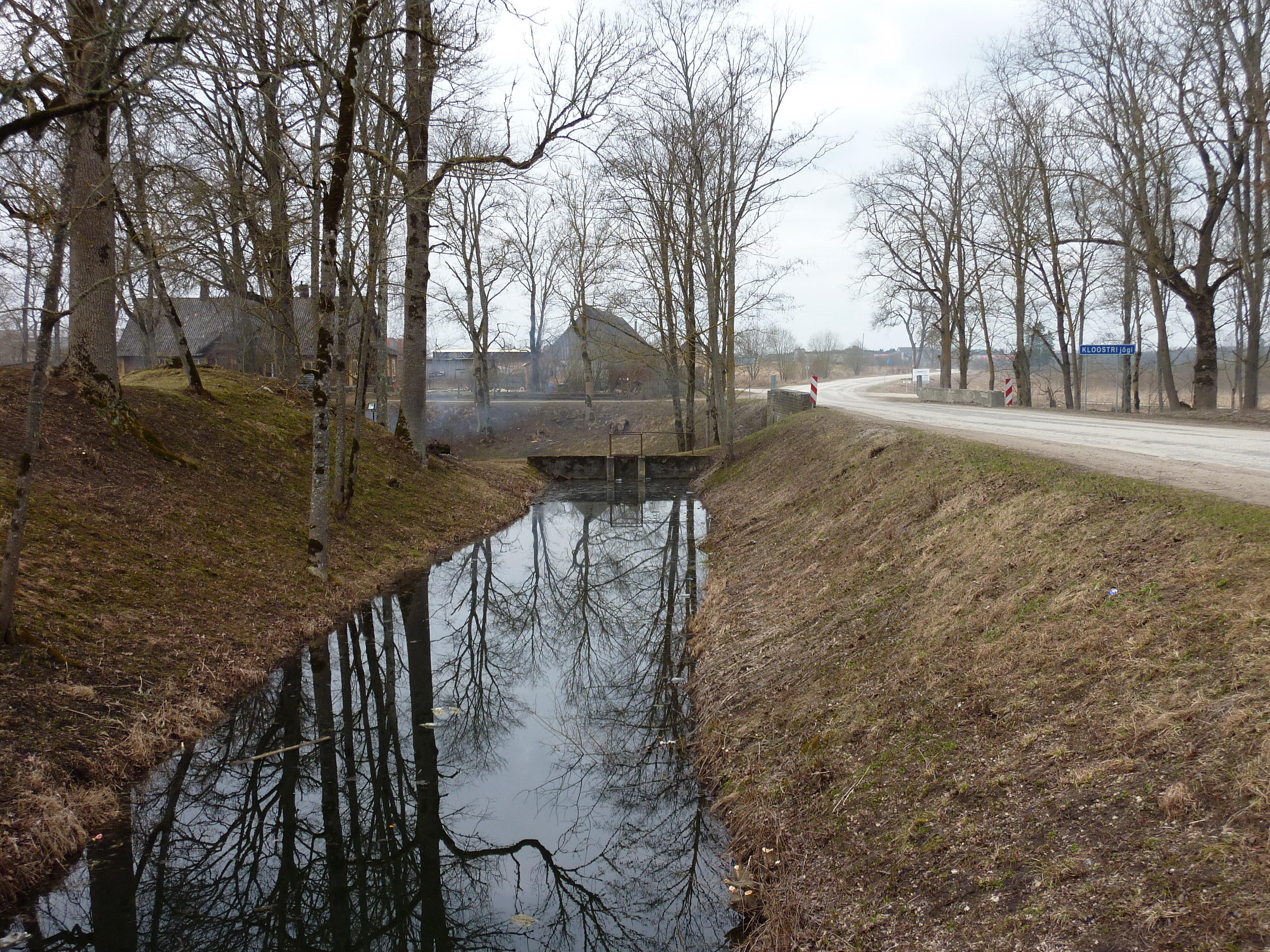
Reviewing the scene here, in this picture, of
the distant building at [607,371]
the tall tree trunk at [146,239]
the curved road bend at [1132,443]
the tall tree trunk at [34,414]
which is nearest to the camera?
the tall tree trunk at [34,414]

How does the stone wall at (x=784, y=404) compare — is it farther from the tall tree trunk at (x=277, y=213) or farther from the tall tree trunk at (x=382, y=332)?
the tall tree trunk at (x=277, y=213)

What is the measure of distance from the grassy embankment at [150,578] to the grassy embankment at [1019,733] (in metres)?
4.53

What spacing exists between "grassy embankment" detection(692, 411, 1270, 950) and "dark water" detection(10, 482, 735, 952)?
604 mm

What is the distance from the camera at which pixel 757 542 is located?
Answer: 14.3 m

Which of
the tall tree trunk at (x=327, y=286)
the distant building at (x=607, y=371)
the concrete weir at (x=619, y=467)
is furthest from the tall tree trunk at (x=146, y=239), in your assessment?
the distant building at (x=607, y=371)

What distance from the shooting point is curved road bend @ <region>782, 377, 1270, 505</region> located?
26.7ft

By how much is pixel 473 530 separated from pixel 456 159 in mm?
7361

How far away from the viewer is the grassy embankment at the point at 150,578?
589 cm

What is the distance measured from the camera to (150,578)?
9039 mm

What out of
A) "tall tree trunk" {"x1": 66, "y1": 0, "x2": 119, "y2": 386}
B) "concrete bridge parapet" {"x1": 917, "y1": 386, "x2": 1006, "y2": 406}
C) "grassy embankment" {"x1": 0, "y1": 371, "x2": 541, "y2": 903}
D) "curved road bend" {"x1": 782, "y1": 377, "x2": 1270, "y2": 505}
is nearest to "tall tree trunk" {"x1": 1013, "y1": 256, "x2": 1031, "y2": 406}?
"concrete bridge parapet" {"x1": 917, "y1": 386, "x2": 1006, "y2": 406}

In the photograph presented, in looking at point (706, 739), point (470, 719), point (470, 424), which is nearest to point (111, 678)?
point (470, 719)

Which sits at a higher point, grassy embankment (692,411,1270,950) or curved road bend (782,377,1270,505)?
curved road bend (782,377,1270,505)

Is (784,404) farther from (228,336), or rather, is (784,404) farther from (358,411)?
(228,336)

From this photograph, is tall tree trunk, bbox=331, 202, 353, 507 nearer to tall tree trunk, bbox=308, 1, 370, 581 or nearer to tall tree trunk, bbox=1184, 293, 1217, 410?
tall tree trunk, bbox=308, 1, 370, 581
